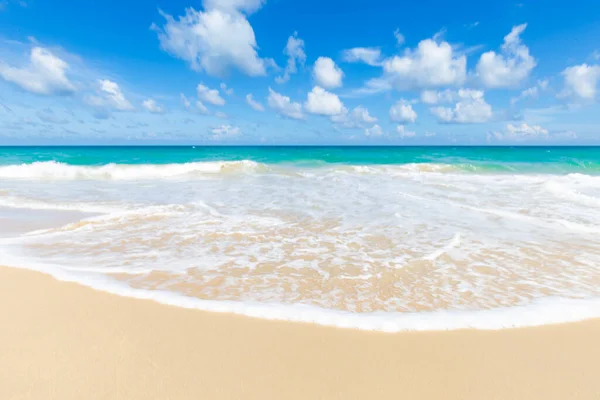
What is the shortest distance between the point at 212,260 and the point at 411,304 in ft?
9.14

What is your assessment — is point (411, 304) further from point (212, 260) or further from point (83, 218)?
point (83, 218)

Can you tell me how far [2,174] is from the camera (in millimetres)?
19406

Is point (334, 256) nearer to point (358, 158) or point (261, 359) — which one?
point (261, 359)

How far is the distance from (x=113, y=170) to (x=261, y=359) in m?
23.6

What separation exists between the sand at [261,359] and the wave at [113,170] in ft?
60.6

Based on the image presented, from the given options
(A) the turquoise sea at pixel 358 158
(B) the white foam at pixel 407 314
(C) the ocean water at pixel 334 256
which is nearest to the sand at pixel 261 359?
(B) the white foam at pixel 407 314

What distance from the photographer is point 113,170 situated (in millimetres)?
22359

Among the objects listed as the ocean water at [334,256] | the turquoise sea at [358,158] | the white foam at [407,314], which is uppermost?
the white foam at [407,314]

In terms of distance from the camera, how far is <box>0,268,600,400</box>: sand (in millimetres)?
2248

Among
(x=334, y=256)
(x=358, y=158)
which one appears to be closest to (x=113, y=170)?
(x=334, y=256)

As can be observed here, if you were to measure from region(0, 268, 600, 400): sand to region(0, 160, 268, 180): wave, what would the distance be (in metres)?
18.5

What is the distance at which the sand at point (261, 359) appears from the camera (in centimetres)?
225

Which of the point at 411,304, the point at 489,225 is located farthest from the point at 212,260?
the point at 489,225

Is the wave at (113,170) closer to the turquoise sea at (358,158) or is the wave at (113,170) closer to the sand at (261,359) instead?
the turquoise sea at (358,158)
